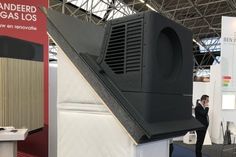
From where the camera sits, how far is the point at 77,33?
120cm

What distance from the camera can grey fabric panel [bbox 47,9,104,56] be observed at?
3.70ft

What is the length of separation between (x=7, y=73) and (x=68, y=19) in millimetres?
1218

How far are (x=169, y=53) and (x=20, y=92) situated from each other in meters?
1.63

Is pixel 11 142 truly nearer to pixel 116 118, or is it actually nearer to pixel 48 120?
pixel 116 118

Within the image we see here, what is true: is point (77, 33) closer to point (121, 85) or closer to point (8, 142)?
point (121, 85)

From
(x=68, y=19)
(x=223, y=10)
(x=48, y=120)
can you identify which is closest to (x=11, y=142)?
(x=68, y=19)

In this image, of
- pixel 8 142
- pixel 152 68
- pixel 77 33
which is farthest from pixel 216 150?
pixel 152 68

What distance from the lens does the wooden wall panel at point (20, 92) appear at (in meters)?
2.24

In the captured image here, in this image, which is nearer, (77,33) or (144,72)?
(144,72)

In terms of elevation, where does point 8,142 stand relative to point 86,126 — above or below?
below

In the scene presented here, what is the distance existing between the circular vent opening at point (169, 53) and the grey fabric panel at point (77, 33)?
0.99 ft

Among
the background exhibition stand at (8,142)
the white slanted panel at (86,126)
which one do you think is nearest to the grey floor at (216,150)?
the background exhibition stand at (8,142)

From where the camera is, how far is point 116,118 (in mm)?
943

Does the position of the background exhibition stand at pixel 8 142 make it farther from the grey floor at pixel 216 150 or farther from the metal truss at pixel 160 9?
the metal truss at pixel 160 9
